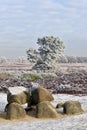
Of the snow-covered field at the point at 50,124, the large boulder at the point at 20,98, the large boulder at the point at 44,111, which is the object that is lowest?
the snow-covered field at the point at 50,124

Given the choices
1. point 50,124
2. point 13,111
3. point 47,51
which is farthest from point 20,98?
point 47,51

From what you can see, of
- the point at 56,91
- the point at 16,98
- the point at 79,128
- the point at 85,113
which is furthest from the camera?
the point at 56,91

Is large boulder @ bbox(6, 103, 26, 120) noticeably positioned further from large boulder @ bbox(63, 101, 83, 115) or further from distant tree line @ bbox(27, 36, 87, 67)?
distant tree line @ bbox(27, 36, 87, 67)

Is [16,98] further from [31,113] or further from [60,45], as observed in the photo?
[60,45]

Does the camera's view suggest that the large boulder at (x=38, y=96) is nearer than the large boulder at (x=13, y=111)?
No

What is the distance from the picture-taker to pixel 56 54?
7262 cm

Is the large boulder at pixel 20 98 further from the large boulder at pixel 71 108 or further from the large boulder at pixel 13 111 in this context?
the large boulder at pixel 71 108

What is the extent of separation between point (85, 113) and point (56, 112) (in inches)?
59.7

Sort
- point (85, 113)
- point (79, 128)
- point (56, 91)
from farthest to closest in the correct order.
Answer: point (56, 91)
point (85, 113)
point (79, 128)

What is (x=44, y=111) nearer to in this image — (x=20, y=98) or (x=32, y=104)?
(x=32, y=104)

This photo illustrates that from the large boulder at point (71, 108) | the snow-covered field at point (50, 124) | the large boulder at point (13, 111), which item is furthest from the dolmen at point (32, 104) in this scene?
the large boulder at point (71, 108)

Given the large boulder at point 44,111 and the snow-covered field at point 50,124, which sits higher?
the large boulder at point 44,111

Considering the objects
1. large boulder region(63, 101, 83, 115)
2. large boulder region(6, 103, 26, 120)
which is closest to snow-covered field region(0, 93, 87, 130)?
large boulder region(6, 103, 26, 120)

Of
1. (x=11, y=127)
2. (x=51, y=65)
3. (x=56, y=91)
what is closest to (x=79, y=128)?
(x=11, y=127)
